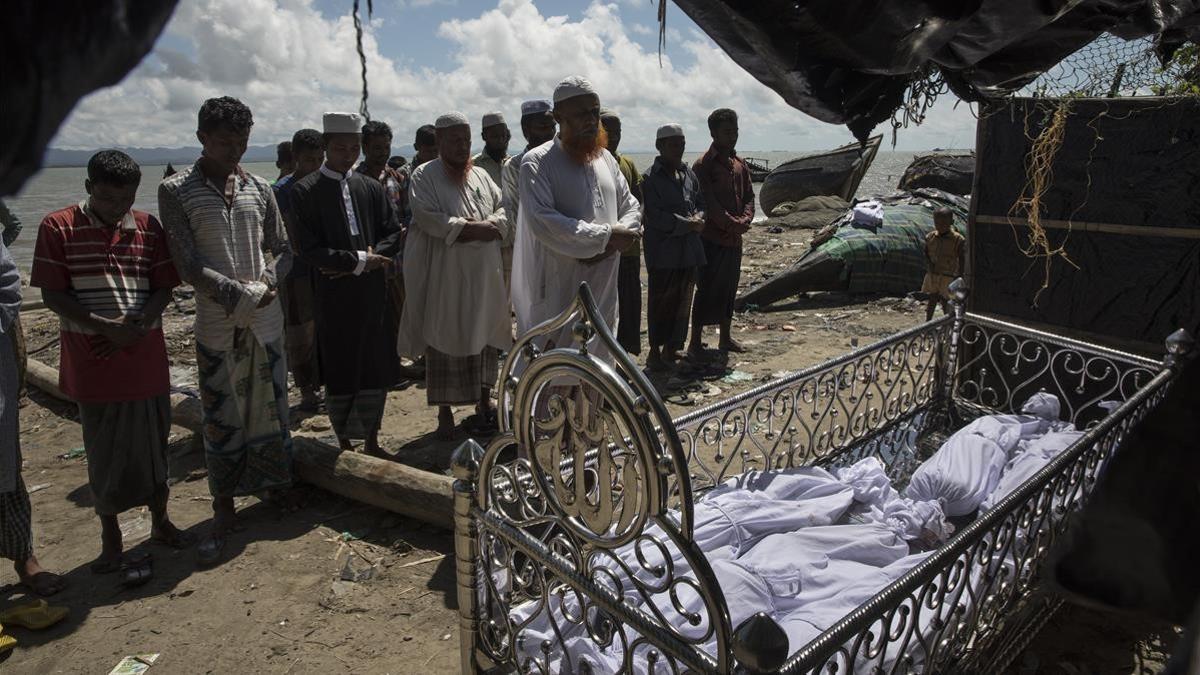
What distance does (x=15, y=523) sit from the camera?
3074 millimetres

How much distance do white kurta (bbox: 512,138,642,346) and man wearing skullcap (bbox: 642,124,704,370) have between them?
1804 millimetres

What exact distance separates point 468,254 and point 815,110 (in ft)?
9.60

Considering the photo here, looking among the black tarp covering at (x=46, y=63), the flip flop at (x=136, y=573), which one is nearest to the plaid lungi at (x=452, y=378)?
the flip flop at (x=136, y=573)

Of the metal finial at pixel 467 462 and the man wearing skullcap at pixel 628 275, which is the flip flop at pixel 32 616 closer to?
the metal finial at pixel 467 462

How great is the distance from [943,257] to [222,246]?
5980 mm

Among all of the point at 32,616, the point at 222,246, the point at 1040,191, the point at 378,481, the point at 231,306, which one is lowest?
the point at 32,616

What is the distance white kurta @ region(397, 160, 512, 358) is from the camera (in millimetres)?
4570

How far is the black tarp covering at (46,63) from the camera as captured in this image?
1.72 ft

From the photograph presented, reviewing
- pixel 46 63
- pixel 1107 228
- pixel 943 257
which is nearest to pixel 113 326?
pixel 46 63

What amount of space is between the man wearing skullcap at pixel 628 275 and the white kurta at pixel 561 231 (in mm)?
1660

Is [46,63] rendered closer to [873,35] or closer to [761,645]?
[761,645]

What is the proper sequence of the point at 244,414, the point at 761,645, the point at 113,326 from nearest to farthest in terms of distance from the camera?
the point at 761,645 < the point at 113,326 < the point at 244,414

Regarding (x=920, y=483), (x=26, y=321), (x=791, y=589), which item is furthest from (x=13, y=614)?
(x=26, y=321)

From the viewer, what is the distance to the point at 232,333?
3516 millimetres
